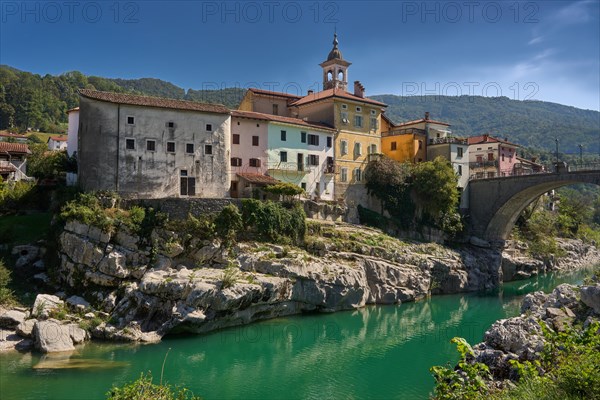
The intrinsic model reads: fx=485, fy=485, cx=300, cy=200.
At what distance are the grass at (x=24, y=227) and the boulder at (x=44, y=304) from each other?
7.59 meters

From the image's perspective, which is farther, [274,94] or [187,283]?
[274,94]

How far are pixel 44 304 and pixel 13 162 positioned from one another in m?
28.1

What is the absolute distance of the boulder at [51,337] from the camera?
25.7m

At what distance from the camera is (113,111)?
3662 centimetres

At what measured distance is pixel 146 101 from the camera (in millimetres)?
37844

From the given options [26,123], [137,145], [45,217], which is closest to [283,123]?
[137,145]

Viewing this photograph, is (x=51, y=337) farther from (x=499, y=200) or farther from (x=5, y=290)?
(x=499, y=200)

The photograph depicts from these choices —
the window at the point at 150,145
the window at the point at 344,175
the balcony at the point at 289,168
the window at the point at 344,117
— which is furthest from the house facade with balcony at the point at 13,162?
the window at the point at 344,117

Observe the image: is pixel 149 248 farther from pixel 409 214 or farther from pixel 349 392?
pixel 409 214

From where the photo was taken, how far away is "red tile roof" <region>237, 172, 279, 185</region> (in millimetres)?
40531

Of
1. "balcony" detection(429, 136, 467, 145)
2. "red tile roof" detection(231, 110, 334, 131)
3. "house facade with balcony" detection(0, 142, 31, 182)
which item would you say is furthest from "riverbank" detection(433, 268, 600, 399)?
"house facade with balcony" detection(0, 142, 31, 182)

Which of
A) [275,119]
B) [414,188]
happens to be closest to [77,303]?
[275,119]

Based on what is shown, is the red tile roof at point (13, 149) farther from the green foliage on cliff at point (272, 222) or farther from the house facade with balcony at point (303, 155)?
the green foliage on cliff at point (272, 222)

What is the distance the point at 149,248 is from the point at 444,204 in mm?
31115
